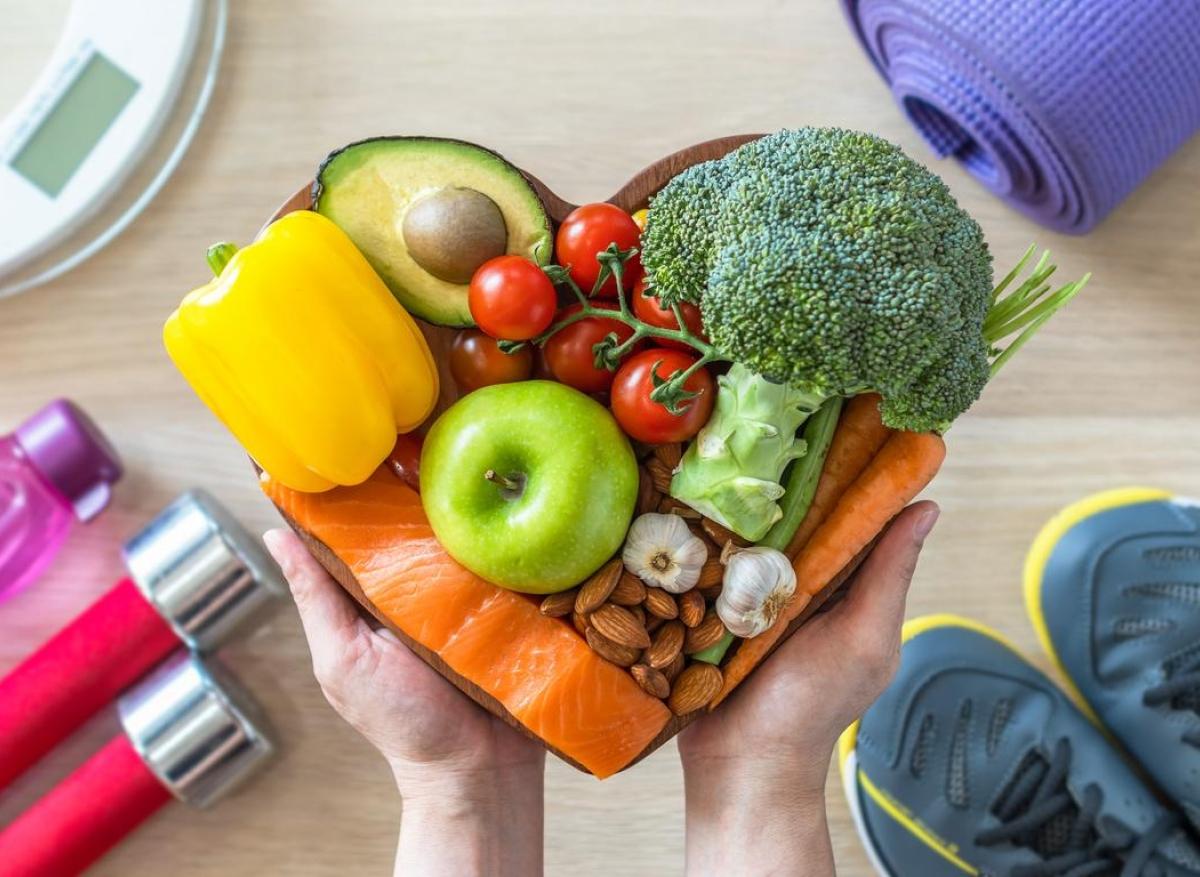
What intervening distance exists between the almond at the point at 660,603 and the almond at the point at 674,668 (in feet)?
0.13

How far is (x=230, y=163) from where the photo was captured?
1250 millimetres

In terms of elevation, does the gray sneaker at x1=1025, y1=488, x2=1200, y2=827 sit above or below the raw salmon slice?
below

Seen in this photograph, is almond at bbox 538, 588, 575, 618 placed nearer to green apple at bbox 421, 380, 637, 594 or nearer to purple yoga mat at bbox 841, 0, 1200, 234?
green apple at bbox 421, 380, 637, 594

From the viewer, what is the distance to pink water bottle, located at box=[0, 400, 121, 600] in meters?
1.17

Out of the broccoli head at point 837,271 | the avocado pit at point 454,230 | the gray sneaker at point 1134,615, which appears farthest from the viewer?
the gray sneaker at point 1134,615

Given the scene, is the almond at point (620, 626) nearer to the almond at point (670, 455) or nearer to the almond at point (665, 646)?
the almond at point (665, 646)

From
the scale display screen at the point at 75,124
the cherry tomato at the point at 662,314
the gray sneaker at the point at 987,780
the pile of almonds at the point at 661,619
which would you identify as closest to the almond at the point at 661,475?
the pile of almonds at the point at 661,619

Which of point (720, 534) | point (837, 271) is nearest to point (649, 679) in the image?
point (720, 534)

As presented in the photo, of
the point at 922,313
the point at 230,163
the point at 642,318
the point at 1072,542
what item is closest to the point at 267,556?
the point at 230,163

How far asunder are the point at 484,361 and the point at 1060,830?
0.96 metres

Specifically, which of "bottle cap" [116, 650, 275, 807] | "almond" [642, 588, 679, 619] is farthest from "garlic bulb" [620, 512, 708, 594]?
"bottle cap" [116, 650, 275, 807]

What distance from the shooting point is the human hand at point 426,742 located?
0.95 meters

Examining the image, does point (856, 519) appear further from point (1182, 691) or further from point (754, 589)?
point (1182, 691)

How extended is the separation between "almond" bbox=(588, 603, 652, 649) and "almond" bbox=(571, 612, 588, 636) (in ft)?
0.04
